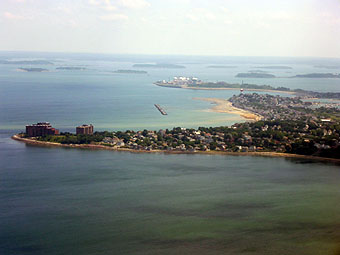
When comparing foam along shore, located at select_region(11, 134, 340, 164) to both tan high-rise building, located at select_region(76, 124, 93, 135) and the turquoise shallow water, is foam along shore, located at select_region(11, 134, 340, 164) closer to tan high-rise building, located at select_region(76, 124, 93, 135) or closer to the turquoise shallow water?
the turquoise shallow water

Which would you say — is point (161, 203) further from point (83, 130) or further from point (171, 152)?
point (83, 130)

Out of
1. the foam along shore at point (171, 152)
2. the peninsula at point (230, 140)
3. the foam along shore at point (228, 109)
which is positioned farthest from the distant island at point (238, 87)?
the foam along shore at point (171, 152)

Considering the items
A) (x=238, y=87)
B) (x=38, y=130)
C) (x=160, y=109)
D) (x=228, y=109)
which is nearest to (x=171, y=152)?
(x=38, y=130)

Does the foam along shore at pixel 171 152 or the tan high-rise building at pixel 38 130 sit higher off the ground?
the tan high-rise building at pixel 38 130

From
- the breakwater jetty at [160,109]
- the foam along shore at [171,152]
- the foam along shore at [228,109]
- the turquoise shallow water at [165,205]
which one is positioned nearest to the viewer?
the turquoise shallow water at [165,205]

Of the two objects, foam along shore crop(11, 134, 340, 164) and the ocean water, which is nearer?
the ocean water

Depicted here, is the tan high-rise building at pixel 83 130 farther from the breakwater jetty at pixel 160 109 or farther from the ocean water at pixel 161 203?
the breakwater jetty at pixel 160 109

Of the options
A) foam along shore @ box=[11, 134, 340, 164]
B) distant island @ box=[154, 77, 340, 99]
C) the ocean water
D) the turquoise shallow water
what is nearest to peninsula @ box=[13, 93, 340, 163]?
foam along shore @ box=[11, 134, 340, 164]

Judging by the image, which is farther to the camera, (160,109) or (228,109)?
(228,109)
